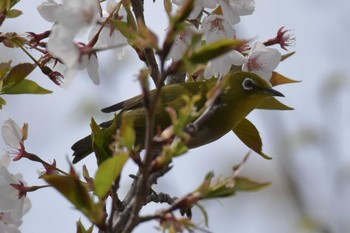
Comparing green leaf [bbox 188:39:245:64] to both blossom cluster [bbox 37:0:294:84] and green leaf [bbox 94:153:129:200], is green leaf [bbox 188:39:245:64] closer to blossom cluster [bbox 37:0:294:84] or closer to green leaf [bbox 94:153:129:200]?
green leaf [bbox 94:153:129:200]

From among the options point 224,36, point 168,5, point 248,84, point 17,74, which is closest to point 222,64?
point 224,36

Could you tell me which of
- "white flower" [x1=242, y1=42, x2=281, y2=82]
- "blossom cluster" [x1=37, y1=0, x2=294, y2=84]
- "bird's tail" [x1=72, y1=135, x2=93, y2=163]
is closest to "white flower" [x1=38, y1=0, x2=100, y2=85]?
"blossom cluster" [x1=37, y1=0, x2=294, y2=84]

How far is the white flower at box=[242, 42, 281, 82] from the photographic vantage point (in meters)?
1.80

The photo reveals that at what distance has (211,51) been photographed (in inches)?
44.5

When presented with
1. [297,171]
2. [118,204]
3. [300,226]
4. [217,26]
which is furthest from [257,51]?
[297,171]

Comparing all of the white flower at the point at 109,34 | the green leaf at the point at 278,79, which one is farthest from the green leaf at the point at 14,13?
the green leaf at the point at 278,79

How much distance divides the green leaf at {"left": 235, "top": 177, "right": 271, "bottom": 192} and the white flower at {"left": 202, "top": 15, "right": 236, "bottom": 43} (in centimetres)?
59

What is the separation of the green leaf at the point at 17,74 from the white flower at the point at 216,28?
439mm

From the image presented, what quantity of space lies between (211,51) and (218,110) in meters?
0.79

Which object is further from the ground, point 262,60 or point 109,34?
point 109,34

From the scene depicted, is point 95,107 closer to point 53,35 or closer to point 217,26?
point 217,26

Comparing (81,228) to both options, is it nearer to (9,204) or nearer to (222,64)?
(9,204)

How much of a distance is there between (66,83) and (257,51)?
726 millimetres

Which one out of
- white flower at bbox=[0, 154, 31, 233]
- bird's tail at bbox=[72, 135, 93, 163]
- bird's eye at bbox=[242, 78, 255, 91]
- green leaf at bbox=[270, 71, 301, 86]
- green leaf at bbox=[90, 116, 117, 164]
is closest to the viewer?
green leaf at bbox=[90, 116, 117, 164]
